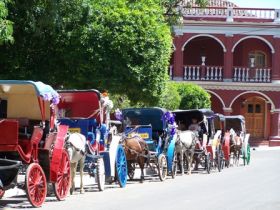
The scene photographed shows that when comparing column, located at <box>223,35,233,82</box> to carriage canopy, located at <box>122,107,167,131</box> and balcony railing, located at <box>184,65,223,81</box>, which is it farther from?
carriage canopy, located at <box>122,107,167,131</box>

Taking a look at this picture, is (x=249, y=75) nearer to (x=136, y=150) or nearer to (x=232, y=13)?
(x=232, y=13)

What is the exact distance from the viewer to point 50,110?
13633 millimetres

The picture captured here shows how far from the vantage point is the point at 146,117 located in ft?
70.6

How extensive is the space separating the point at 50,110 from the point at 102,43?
639 centimetres

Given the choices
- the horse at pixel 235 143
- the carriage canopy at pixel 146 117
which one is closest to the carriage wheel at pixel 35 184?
the carriage canopy at pixel 146 117

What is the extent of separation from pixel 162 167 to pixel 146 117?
7.02 ft

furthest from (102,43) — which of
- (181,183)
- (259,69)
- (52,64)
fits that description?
(259,69)

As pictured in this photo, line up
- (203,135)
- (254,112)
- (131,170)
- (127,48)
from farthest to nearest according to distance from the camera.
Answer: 1. (254,112)
2. (203,135)
3. (127,48)
4. (131,170)

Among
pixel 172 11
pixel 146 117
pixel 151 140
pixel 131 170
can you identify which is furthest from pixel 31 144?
pixel 172 11

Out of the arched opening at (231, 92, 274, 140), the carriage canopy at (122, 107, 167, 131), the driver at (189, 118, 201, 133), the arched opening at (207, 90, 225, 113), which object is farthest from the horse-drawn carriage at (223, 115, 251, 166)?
the arched opening at (231, 92, 274, 140)

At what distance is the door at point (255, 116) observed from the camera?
163 ft

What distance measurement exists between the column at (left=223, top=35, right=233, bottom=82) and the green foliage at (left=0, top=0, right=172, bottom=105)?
2600 cm

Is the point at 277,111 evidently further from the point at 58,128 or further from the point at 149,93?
the point at 58,128

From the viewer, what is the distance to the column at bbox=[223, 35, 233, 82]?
46656 mm
